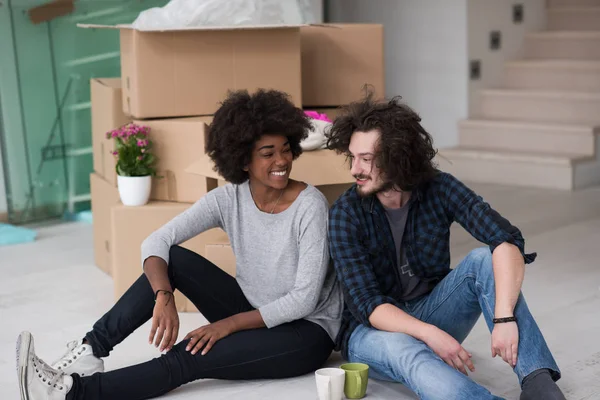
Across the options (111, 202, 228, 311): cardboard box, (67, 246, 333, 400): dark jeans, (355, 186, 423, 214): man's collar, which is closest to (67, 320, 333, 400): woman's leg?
(67, 246, 333, 400): dark jeans

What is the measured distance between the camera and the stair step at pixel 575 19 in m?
6.36

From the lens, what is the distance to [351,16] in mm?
6523

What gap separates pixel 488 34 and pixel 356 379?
13.9ft

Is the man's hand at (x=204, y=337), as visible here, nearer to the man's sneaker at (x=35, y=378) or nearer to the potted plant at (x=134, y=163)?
the man's sneaker at (x=35, y=378)

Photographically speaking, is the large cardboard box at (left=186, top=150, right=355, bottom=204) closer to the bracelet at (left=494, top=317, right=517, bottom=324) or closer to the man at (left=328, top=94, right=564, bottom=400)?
the man at (left=328, top=94, right=564, bottom=400)

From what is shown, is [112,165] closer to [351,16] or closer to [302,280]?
[302,280]

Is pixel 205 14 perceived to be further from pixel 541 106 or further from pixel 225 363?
pixel 541 106

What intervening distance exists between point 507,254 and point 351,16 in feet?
14.8

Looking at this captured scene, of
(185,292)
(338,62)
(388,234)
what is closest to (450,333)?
(388,234)

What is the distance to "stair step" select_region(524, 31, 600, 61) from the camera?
6.14 meters

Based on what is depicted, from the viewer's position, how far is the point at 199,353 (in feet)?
7.77

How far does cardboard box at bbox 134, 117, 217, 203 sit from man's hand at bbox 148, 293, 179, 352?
0.98 m

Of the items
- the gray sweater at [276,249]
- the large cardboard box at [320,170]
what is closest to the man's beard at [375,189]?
the gray sweater at [276,249]

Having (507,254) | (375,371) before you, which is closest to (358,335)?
(375,371)
